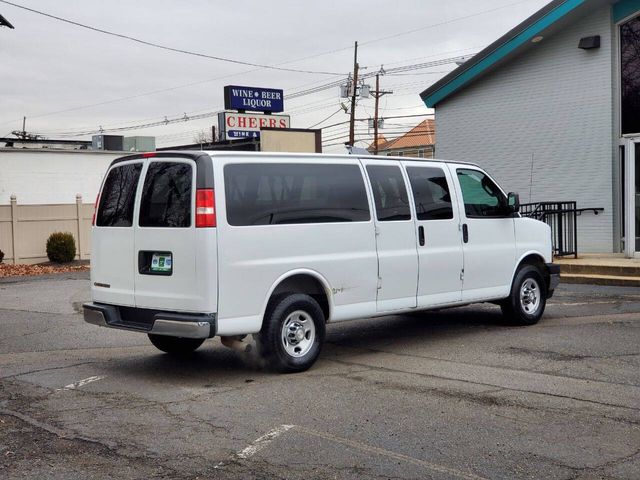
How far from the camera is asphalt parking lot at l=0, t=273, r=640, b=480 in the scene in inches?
205

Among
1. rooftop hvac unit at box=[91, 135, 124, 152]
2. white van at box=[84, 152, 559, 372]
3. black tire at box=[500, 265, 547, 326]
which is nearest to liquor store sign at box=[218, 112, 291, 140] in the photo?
rooftop hvac unit at box=[91, 135, 124, 152]

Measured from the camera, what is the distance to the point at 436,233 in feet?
30.6

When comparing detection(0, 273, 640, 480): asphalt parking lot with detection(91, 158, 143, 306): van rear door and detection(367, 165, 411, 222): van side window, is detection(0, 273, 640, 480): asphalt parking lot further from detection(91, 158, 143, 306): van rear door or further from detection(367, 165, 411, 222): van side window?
detection(367, 165, 411, 222): van side window

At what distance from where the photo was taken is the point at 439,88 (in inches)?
823

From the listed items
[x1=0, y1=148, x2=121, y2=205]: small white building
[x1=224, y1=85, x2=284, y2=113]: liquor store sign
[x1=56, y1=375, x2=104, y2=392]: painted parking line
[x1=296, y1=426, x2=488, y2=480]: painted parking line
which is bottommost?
[x1=296, y1=426, x2=488, y2=480]: painted parking line

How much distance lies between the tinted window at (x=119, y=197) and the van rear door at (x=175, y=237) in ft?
0.57

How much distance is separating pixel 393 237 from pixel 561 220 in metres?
9.91

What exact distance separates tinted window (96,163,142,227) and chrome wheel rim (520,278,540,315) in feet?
17.0

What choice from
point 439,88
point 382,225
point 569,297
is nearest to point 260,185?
point 382,225

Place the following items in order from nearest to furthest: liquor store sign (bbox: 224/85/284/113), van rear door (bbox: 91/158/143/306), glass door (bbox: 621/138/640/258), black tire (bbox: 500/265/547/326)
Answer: van rear door (bbox: 91/158/143/306), black tire (bbox: 500/265/547/326), glass door (bbox: 621/138/640/258), liquor store sign (bbox: 224/85/284/113)

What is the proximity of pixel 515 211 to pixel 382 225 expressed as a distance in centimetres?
254

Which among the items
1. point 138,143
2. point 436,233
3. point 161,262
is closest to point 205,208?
point 161,262

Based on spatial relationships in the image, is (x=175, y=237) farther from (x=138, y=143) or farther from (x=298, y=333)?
(x=138, y=143)

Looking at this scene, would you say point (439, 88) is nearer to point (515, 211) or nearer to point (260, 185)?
point (515, 211)
